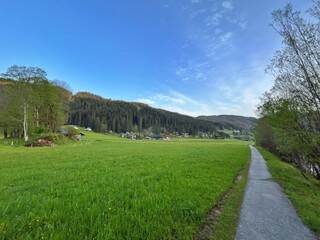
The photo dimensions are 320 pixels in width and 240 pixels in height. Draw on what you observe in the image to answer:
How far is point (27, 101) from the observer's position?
42.3 metres

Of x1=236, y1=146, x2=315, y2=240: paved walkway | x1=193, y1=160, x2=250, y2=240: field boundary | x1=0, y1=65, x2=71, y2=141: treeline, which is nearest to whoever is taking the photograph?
x1=193, y1=160, x2=250, y2=240: field boundary

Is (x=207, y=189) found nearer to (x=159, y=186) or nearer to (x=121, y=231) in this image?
(x=159, y=186)

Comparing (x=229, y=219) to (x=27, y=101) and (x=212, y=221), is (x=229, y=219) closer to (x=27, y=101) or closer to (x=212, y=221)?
(x=212, y=221)

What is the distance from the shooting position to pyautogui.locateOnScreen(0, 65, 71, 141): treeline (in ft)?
137

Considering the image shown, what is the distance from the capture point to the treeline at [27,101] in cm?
4162

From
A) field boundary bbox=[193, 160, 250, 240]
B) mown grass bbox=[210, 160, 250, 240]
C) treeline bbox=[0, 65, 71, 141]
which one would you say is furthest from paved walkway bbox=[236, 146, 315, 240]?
treeline bbox=[0, 65, 71, 141]

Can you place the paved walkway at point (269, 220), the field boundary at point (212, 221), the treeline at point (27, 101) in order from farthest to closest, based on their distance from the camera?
the treeline at point (27, 101) → the paved walkway at point (269, 220) → the field boundary at point (212, 221)

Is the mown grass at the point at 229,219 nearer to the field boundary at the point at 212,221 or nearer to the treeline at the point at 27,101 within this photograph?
the field boundary at the point at 212,221

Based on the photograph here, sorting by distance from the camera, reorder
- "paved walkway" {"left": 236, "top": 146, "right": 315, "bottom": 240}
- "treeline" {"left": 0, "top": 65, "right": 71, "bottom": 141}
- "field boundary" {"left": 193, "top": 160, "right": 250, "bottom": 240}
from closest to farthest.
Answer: "field boundary" {"left": 193, "top": 160, "right": 250, "bottom": 240} < "paved walkway" {"left": 236, "top": 146, "right": 315, "bottom": 240} < "treeline" {"left": 0, "top": 65, "right": 71, "bottom": 141}

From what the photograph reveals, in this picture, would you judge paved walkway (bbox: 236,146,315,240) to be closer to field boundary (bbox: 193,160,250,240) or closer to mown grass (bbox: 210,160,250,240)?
mown grass (bbox: 210,160,250,240)

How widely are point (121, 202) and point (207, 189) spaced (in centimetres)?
485

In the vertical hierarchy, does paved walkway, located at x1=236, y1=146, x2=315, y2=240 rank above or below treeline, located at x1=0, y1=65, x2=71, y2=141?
below

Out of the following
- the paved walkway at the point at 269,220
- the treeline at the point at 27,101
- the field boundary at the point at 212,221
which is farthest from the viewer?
the treeline at the point at 27,101

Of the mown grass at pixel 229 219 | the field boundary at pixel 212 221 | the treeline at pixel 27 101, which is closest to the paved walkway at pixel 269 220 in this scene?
the mown grass at pixel 229 219
